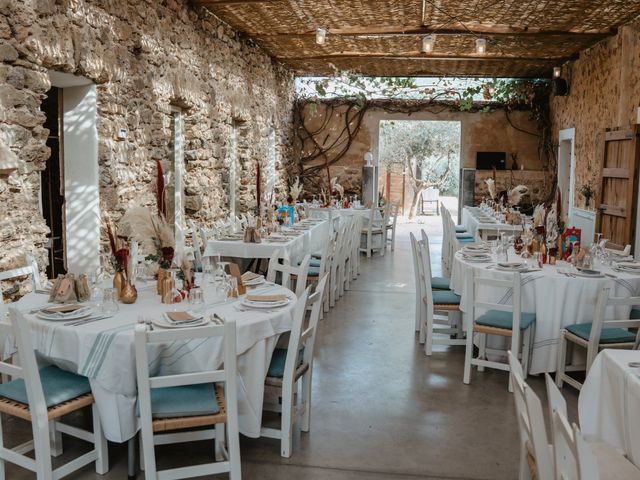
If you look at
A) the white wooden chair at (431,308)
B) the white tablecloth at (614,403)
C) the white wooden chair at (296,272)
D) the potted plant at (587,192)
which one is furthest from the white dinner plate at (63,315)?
the potted plant at (587,192)

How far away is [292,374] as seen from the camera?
3.33 metres

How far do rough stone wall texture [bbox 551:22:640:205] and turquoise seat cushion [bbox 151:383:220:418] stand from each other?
307 inches

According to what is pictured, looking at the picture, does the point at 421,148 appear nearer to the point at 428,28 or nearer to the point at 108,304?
the point at 428,28

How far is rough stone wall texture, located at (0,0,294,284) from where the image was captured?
189 inches

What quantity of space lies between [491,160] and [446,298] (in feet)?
31.8

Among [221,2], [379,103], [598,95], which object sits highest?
[221,2]

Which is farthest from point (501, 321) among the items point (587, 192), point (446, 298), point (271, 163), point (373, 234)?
point (271, 163)

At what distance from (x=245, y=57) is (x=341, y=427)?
8.13m

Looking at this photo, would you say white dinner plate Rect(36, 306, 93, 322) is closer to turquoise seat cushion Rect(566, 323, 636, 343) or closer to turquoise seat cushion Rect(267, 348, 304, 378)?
turquoise seat cushion Rect(267, 348, 304, 378)

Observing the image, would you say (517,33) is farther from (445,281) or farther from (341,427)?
(341,427)

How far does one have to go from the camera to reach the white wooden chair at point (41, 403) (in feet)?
9.07

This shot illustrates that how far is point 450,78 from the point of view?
14.3m

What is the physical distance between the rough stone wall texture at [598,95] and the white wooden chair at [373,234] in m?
3.41

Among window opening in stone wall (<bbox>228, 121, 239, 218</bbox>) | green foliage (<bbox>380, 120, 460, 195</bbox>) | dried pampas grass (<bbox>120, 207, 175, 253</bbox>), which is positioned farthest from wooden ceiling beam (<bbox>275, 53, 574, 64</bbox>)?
dried pampas grass (<bbox>120, 207, 175, 253</bbox>)
